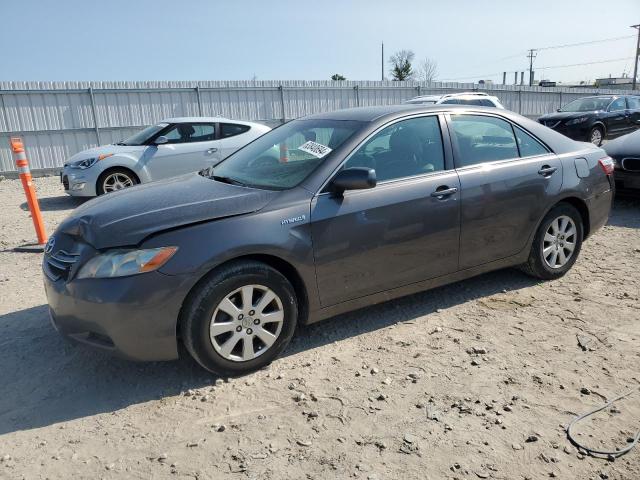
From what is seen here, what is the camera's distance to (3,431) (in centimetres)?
283

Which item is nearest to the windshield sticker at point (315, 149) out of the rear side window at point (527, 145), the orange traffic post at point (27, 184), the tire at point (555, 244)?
the rear side window at point (527, 145)

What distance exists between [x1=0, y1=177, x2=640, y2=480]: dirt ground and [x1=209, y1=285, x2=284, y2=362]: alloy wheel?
0.20 m

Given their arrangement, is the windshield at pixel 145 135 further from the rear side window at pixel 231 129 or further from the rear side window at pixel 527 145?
the rear side window at pixel 527 145

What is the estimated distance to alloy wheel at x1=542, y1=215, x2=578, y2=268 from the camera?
4629 millimetres

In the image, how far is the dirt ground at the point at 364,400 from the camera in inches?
99.1

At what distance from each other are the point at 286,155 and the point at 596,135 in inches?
555

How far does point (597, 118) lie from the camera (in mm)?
14875

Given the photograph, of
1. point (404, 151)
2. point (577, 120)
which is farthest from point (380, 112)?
point (577, 120)

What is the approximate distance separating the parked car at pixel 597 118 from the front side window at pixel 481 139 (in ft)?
39.0

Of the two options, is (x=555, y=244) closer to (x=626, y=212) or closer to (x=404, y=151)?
(x=404, y=151)

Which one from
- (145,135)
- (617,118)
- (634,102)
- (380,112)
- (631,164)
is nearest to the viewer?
(380,112)

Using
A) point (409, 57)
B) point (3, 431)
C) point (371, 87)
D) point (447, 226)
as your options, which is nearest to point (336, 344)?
point (447, 226)

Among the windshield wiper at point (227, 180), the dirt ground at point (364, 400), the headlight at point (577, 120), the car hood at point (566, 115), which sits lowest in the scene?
the dirt ground at point (364, 400)

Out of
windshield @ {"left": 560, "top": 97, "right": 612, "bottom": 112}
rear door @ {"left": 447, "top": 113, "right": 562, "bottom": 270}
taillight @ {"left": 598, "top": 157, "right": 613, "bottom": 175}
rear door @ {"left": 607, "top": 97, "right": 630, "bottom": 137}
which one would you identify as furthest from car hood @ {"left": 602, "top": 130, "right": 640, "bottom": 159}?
windshield @ {"left": 560, "top": 97, "right": 612, "bottom": 112}
